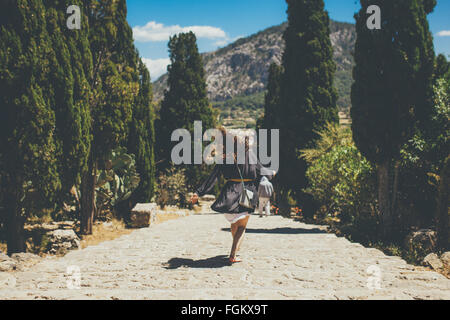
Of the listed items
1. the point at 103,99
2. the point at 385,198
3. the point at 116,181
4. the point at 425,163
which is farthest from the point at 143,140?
the point at 425,163

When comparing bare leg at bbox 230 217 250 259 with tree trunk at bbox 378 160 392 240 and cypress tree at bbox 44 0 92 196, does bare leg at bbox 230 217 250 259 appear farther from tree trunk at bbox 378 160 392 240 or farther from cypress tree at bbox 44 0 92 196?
tree trunk at bbox 378 160 392 240

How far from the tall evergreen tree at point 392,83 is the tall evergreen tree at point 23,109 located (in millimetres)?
7650

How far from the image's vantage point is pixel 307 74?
1540 centimetres

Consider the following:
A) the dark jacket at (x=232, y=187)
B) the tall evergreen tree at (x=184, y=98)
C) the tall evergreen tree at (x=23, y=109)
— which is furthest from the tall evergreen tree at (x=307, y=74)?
the tall evergreen tree at (x=23, y=109)

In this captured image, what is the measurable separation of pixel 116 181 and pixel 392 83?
9.23m

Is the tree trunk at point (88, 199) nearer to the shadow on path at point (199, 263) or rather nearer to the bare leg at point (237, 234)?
the shadow on path at point (199, 263)

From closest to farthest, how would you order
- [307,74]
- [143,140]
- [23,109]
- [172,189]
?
[23,109] < [143,140] < [307,74] < [172,189]

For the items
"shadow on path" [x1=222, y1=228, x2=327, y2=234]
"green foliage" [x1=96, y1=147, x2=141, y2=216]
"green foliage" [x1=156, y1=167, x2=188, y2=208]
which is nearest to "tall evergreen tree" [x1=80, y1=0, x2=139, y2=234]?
"green foliage" [x1=96, y1=147, x2=141, y2=216]

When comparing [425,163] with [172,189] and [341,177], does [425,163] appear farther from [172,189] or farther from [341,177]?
[172,189]

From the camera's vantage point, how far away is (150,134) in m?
15.5

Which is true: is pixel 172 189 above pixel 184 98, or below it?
below

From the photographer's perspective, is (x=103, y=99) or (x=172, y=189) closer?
(x=103, y=99)

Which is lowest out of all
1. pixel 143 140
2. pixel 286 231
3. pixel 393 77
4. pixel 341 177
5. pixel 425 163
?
pixel 286 231
